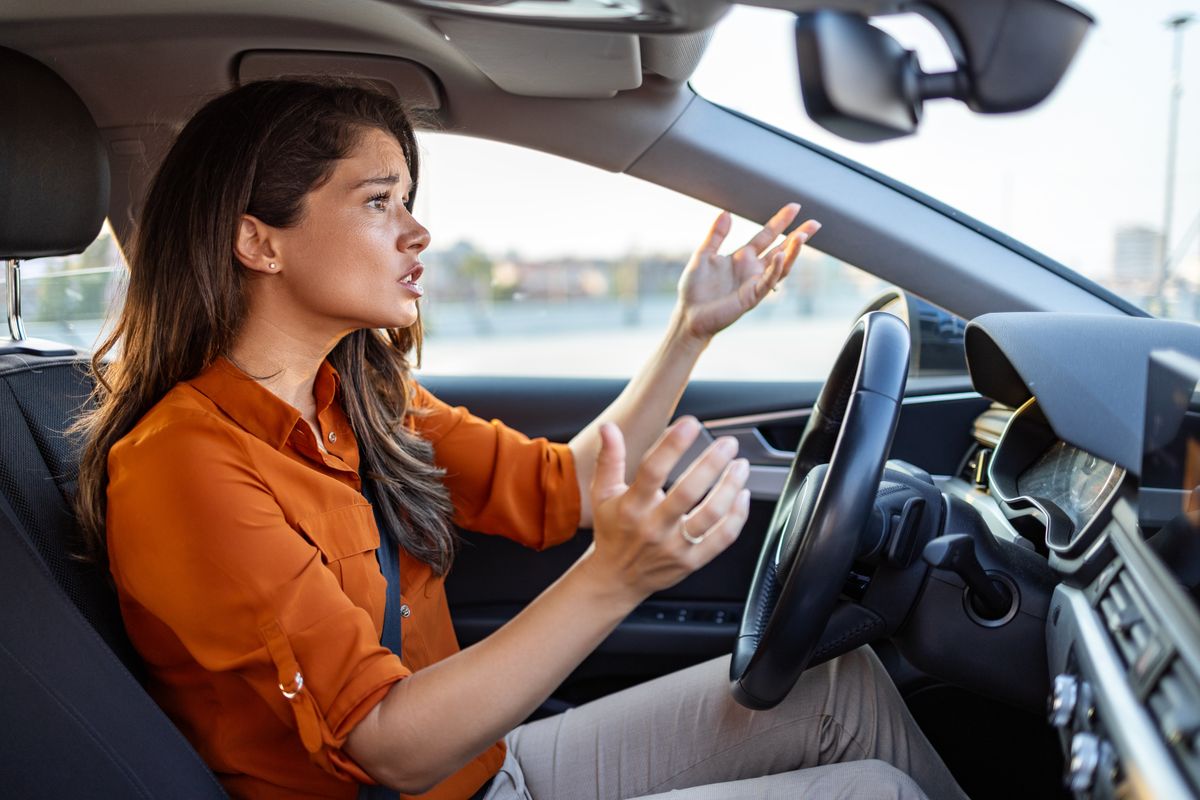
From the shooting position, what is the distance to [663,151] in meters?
1.85

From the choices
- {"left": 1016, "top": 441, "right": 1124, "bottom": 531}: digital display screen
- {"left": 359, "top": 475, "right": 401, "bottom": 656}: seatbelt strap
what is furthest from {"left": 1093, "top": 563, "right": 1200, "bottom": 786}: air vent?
{"left": 359, "top": 475, "right": 401, "bottom": 656}: seatbelt strap

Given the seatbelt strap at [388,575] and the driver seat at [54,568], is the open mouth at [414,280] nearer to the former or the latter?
the seatbelt strap at [388,575]

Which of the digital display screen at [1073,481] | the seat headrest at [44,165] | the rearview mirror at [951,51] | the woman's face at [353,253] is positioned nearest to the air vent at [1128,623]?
the digital display screen at [1073,481]

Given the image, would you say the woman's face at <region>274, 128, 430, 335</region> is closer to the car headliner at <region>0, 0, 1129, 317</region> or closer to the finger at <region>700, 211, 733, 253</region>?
the car headliner at <region>0, 0, 1129, 317</region>

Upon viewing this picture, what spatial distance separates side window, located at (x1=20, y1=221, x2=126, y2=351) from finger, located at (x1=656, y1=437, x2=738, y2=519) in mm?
1232

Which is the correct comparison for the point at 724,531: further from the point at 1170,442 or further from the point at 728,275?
the point at 728,275

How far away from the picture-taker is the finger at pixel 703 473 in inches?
33.9

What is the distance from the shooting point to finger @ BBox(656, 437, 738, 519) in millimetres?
862

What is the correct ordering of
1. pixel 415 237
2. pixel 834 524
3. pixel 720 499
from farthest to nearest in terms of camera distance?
1. pixel 415 237
2. pixel 834 524
3. pixel 720 499

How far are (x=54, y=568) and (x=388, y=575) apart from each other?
37 cm

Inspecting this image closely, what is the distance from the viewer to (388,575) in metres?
1.36

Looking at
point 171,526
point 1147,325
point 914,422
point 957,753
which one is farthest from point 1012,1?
point 914,422

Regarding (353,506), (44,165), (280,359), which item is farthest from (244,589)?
(44,165)

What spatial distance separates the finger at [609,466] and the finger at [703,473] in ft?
0.18
